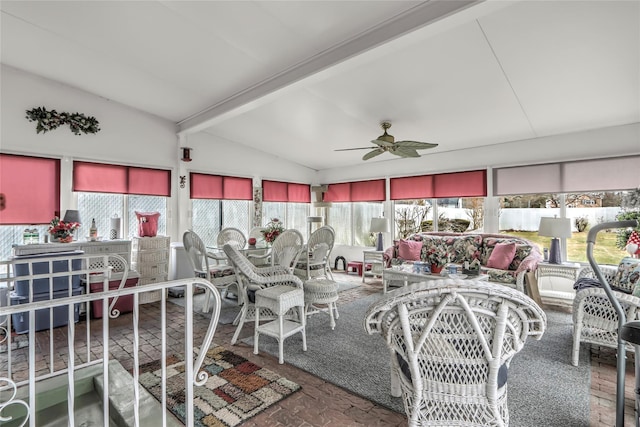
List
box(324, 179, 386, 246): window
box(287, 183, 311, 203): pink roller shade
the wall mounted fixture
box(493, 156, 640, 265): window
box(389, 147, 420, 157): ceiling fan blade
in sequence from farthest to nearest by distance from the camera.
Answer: box(287, 183, 311, 203): pink roller shade → box(324, 179, 386, 246): window → the wall mounted fixture → box(493, 156, 640, 265): window → box(389, 147, 420, 157): ceiling fan blade

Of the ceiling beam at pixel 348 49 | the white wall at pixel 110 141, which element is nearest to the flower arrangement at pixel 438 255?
the ceiling beam at pixel 348 49

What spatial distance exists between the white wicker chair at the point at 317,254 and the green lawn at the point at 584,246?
3.25 m

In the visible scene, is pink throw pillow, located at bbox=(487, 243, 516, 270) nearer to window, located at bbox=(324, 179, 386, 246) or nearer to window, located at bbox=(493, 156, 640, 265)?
window, located at bbox=(493, 156, 640, 265)

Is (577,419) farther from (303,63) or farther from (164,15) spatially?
(164,15)

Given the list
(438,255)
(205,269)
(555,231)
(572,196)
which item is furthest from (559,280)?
(205,269)

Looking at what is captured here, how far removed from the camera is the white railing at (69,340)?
4.11 feet

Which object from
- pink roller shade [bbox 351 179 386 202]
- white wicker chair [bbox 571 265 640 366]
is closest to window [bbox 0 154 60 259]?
pink roller shade [bbox 351 179 386 202]

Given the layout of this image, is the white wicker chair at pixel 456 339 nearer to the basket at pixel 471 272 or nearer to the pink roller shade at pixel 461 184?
the basket at pixel 471 272

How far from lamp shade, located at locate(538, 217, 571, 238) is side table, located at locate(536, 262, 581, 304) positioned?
460 millimetres

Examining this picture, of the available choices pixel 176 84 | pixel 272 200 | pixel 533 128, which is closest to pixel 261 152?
pixel 272 200

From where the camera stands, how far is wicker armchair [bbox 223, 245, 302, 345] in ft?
10.1

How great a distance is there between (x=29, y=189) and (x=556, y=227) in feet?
23.8

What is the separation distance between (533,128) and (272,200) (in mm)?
5065

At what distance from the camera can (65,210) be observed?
4.55m
